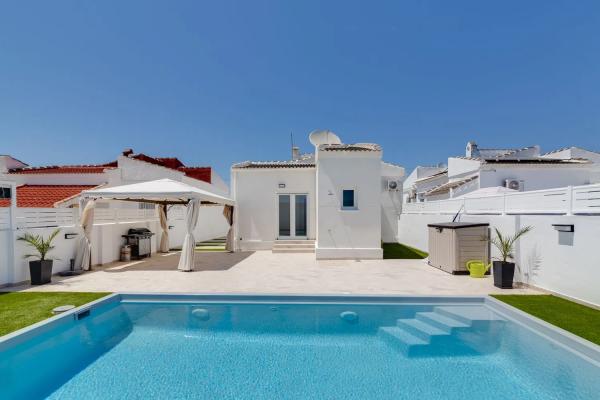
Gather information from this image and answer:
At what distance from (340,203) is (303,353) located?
31.8ft

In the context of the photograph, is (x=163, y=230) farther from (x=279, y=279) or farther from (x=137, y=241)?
(x=279, y=279)

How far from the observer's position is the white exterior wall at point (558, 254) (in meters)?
6.71

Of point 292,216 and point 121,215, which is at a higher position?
point 121,215

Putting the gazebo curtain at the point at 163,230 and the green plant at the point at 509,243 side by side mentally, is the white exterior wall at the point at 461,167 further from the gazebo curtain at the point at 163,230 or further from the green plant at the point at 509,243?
the gazebo curtain at the point at 163,230

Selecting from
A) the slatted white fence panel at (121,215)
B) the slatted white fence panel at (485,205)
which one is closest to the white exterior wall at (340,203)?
the slatted white fence panel at (485,205)

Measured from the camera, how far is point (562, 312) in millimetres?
6371

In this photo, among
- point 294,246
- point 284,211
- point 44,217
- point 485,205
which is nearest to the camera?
point 44,217

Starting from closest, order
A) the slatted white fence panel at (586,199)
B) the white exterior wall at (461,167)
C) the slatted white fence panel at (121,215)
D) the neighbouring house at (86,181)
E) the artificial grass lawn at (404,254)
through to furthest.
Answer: the slatted white fence panel at (586,199) < the slatted white fence panel at (121,215) < the artificial grass lawn at (404,254) < the neighbouring house at (86,181) < the white exterior wall at (461,167)

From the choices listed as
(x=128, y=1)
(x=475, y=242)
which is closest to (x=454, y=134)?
(x=475, y=242)

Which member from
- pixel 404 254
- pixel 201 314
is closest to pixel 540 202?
pixel 404 254

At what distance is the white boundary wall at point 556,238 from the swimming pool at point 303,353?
220cm

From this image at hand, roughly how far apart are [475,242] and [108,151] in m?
35.8

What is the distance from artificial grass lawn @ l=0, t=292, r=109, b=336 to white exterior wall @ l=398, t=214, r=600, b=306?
13.0m

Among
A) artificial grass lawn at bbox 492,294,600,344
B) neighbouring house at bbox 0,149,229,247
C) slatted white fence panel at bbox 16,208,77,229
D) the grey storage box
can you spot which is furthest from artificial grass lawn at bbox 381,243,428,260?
slatted white fence panel at bbox 16,208,77,229
